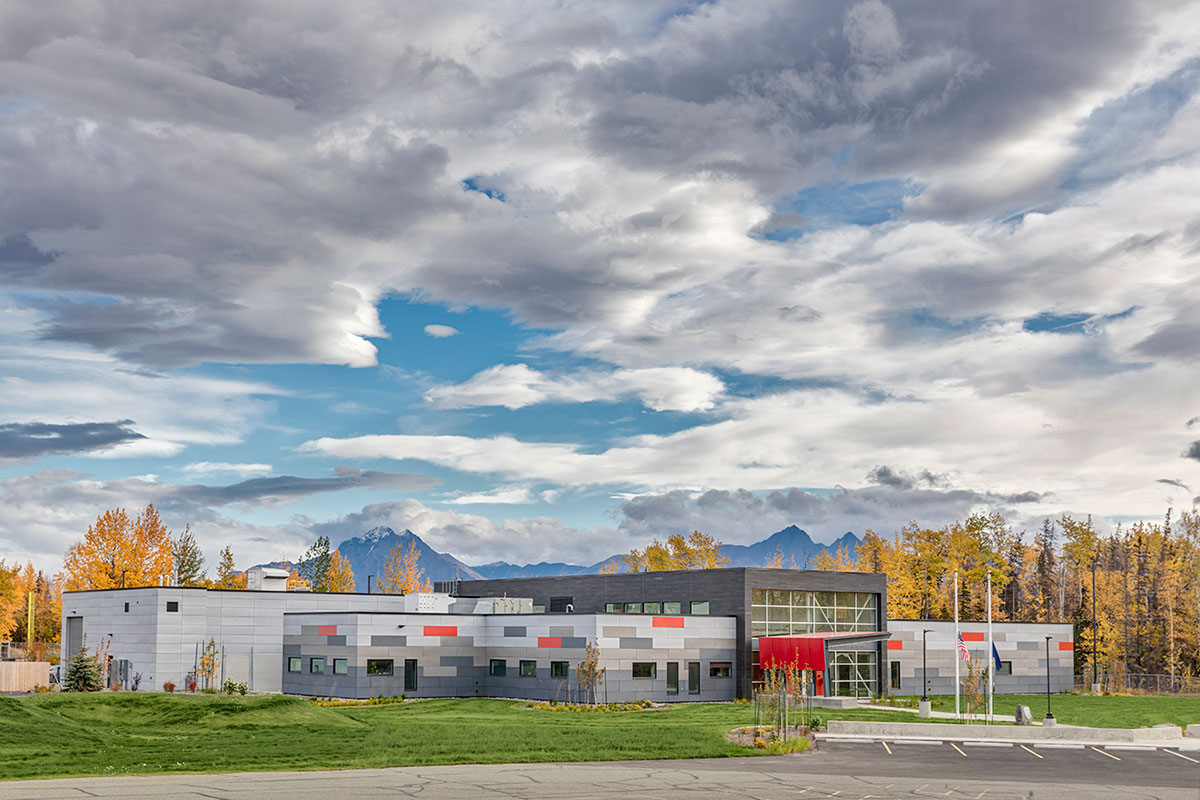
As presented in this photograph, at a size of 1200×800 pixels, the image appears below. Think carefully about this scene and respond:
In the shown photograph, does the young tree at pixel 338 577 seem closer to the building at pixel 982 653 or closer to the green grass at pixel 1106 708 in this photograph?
the building at pixel 982 653

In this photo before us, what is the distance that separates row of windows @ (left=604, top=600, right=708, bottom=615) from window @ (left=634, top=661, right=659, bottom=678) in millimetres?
6688

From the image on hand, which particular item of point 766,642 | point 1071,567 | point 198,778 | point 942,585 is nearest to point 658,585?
point 766,642

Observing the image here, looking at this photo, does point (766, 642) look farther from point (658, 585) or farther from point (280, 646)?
point (280, 646)

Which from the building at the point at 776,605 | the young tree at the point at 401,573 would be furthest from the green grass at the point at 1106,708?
the young tree at the point at 401,573

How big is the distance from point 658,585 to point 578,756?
3898cm

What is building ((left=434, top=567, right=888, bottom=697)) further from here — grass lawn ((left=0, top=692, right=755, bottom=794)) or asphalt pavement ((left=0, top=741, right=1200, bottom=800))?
asphalt pavement ((left=0, top=741, right=1200, bottom=800))

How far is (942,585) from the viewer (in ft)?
403

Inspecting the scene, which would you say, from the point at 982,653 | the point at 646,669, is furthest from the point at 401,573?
the point at 646,669

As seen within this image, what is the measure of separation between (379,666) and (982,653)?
41.2 meters

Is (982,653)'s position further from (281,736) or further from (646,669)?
(281,736)

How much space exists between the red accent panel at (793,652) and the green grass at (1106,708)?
23.1ft

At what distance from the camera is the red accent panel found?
216 ft

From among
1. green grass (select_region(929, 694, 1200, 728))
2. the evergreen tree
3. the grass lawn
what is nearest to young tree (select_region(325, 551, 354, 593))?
the evergreen tree

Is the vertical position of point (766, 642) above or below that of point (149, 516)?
below
